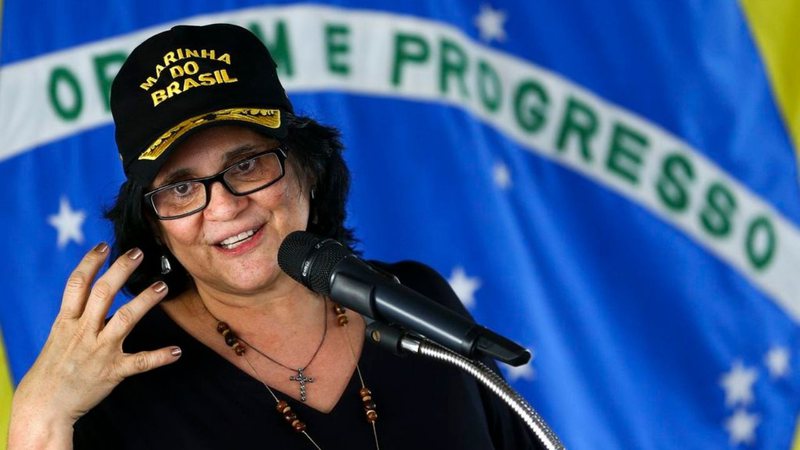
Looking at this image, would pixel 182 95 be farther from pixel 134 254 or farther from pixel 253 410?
pixel 253 410

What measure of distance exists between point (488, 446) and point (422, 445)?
0.12 metres

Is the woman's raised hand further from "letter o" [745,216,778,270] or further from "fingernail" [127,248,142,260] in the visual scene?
"letter o" [745,216,778,270]

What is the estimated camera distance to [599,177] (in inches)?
105

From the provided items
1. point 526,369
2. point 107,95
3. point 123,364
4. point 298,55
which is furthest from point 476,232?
point 123,364

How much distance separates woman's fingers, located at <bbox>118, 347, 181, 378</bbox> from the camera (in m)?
1.38

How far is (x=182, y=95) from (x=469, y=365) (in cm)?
58

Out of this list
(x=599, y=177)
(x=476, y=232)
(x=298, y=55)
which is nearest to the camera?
(x=298, y=55)

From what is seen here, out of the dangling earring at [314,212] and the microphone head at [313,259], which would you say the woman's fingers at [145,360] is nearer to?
the microphone head at [313,259]

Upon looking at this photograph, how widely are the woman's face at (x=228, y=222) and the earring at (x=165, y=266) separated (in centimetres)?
5

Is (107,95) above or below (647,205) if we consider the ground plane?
below

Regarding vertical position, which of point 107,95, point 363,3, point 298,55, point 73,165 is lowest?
point 73,165

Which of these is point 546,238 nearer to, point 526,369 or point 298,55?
point 526,369

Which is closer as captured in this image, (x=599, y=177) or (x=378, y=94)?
(x=378, y=94)

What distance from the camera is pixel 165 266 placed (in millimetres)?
1619
